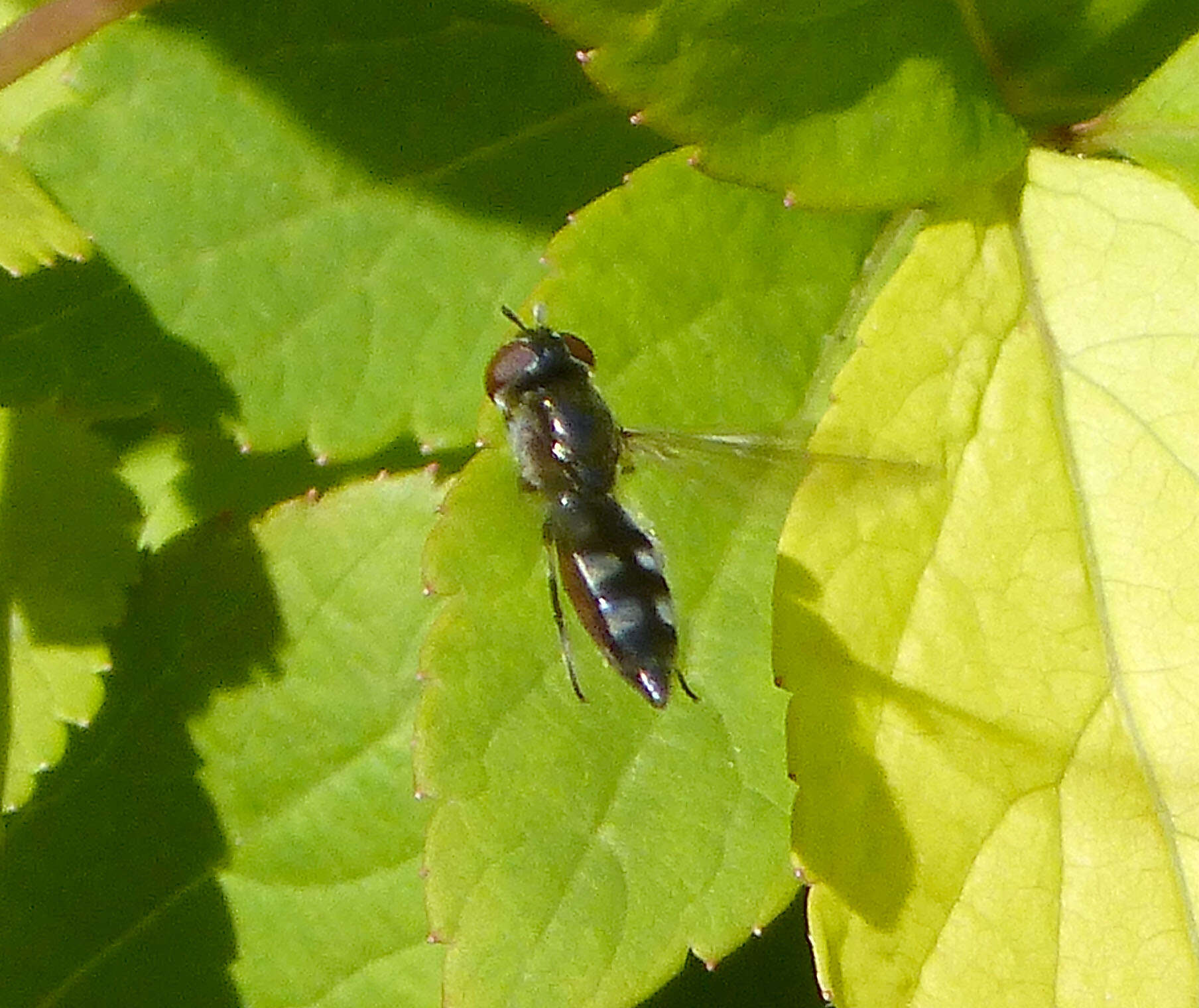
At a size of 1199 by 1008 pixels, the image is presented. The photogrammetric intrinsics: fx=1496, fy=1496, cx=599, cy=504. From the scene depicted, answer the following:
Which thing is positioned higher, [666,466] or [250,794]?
[666,466]

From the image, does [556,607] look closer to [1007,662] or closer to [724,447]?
[724,447]

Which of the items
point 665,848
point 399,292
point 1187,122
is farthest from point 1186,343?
point 399,292

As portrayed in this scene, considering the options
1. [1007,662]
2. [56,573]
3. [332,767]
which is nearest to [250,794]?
[332,767]

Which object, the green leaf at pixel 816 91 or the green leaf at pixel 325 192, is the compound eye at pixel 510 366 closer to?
the green leaf at pixel 325 192

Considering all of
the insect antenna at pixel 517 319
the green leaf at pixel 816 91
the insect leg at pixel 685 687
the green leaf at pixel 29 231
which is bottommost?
the insect leg at pixel 685 687

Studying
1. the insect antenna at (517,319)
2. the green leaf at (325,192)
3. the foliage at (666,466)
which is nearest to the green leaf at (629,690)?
the foliage at (666,466)
